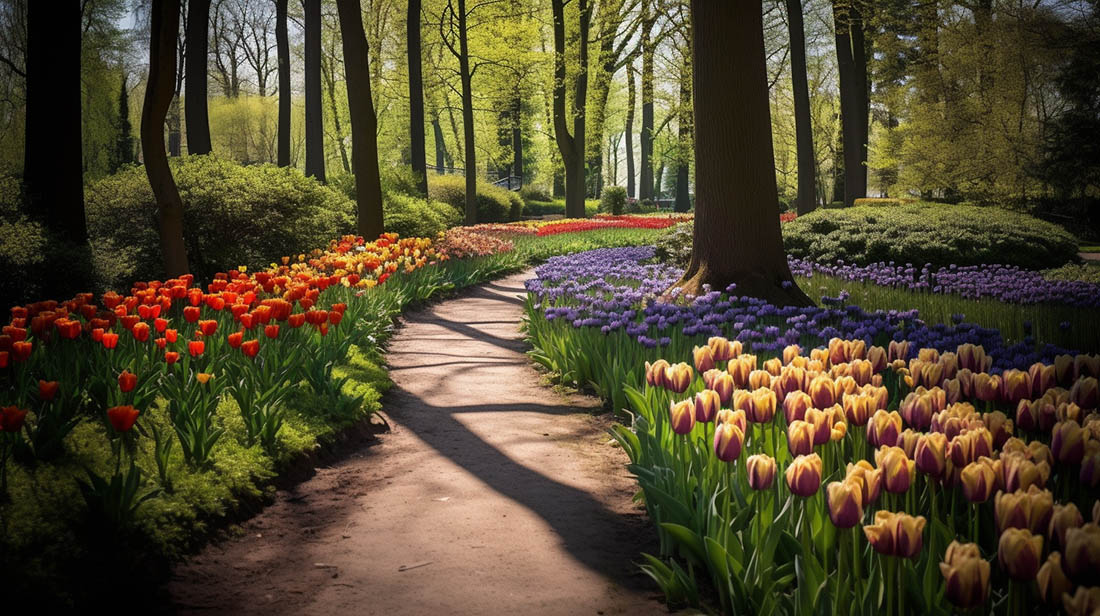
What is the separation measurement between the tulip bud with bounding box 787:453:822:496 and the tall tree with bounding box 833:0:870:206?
833 inches

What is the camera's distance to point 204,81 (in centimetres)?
1681

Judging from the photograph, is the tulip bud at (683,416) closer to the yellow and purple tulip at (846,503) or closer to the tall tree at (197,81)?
the yellow and purple tulip at (846,503)

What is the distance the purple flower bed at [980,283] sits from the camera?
7887 mm

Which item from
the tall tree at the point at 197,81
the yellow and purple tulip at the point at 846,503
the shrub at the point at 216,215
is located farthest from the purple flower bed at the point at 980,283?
the tall tree at the point at 197,81

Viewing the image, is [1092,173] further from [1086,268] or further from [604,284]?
[604,284]

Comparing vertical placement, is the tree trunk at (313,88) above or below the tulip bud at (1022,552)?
above

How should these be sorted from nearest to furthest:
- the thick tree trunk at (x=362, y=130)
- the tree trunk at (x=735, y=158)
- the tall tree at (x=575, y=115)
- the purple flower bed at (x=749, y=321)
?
the purple flower bed at (x=749, y=321) → the tree trunk at (x=735, y=158) → the thick tree trunk at (x=362, y=130) → the tall tree at (x=575, y=115)

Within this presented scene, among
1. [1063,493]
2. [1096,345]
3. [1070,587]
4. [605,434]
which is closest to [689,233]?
[1096,345]

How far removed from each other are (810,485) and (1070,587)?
2.37 ft

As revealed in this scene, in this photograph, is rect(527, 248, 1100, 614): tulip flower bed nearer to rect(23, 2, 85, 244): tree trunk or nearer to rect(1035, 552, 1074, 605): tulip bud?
rect(1035, 552, 1074, 605): tulip bud

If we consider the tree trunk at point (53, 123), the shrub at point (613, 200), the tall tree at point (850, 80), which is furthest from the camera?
the shrub at point (613, 200)

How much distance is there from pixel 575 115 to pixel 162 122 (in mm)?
22359

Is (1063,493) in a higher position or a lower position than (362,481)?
higher

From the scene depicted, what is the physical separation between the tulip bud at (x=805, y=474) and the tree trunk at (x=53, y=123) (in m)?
8.23
